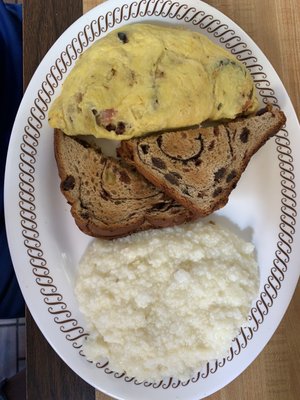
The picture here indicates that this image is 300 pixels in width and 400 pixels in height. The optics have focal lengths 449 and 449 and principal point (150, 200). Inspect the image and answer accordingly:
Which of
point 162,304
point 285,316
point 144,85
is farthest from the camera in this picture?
point 285,316

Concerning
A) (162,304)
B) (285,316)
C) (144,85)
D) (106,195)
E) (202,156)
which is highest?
(144,85)

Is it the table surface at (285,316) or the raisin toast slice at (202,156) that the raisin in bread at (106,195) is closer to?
the raisin toast slice at (202,156)

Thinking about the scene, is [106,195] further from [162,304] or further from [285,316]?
[285,316]

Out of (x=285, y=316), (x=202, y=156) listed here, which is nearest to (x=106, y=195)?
(x=202, y=156)

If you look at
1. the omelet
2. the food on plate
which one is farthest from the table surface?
the omelet

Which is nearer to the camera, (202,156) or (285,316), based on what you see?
(202,156)

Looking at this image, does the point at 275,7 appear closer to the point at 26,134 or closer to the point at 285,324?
the point at 26,134

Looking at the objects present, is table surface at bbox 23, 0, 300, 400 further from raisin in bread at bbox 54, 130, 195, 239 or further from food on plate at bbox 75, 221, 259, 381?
raisin in bread at bbox 54, 130, 195, 239

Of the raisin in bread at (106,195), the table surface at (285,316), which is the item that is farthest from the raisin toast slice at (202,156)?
the table surface at (285,316)
